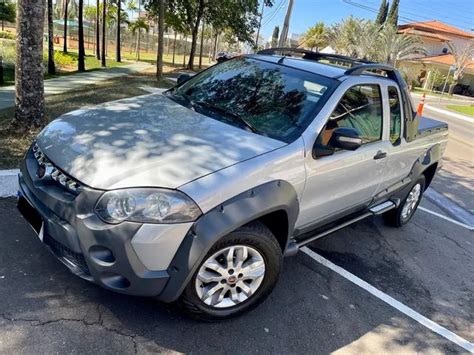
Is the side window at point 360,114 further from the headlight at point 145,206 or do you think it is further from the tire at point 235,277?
the headlight at point 145,206

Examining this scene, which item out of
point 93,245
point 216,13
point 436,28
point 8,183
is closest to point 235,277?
point 93,245

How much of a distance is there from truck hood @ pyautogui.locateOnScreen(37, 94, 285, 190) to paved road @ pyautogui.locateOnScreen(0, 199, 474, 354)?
37.7 inches

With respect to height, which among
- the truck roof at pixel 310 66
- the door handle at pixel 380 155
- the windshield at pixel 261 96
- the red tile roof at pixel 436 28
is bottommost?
the door handle at pixel 380 155

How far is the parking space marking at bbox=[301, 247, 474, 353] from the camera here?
339cm

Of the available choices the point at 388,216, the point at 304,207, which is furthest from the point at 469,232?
the point at 304,207

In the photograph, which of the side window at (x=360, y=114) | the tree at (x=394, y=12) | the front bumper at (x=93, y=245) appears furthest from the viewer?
the tree at (x=394, y=12)

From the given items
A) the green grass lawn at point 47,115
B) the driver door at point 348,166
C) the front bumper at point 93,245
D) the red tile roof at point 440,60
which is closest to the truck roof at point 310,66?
the driver door at point 348,166

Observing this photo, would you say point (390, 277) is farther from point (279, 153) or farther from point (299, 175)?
point (279, 153)

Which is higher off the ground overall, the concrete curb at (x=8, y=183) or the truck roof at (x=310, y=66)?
the truck roof at (x=310, y=66)

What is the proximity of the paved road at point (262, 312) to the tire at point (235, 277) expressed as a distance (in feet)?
0.49

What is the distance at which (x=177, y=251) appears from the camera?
2.52m

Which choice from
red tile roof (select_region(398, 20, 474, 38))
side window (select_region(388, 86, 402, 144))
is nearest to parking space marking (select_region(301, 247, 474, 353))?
side window (select_region(388, 86, 402, 144))

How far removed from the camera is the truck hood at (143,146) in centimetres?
259

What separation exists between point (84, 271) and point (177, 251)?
61 centimetres
